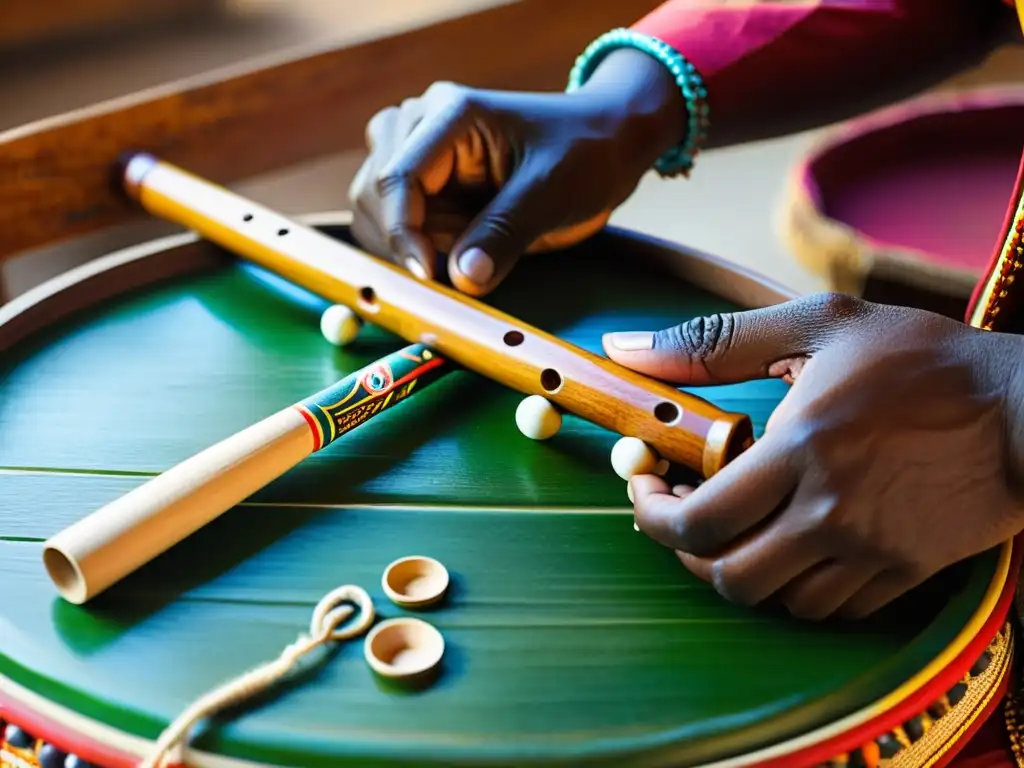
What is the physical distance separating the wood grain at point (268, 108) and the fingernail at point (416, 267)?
44 centimetres

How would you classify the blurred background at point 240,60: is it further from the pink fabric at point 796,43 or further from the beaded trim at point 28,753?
the beaded trim at point 28,753

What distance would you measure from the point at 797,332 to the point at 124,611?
414 millimetres

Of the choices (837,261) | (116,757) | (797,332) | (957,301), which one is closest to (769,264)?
(837,261)

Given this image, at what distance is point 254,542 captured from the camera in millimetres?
624

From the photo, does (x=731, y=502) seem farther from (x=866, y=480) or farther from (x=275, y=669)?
(x=275, y=669)

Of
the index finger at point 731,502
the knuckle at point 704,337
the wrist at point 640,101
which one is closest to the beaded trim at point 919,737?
the index finger at point 731,502

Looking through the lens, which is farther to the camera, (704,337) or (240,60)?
(240,60)

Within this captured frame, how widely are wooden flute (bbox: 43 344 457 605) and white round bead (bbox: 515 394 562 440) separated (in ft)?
0.29

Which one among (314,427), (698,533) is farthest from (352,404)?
(698,533)

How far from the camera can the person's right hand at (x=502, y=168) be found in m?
0.85

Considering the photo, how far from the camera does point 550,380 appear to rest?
0.74 m

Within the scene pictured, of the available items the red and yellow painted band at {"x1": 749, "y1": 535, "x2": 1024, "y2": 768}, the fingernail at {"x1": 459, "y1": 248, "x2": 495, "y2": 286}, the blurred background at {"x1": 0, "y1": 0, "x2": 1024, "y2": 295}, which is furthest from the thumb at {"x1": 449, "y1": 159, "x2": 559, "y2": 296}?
the blurred background at {"x1": 0, "y1": 0, "x2": 1024, "y2": 295}

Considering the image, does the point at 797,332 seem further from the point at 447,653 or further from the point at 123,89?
the point at 123,89

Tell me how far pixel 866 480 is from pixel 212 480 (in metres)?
0.37
